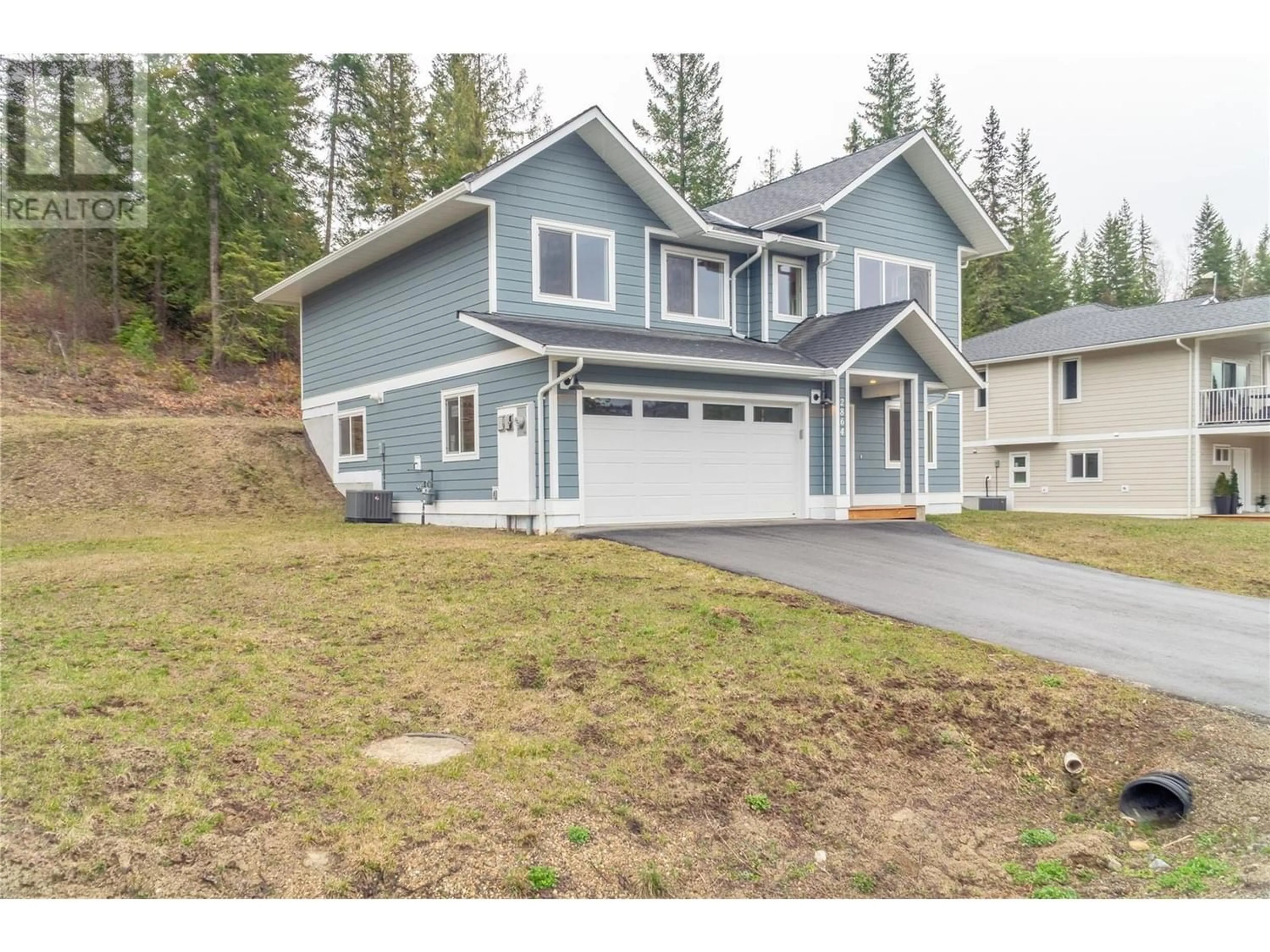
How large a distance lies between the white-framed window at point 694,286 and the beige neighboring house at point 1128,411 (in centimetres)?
897

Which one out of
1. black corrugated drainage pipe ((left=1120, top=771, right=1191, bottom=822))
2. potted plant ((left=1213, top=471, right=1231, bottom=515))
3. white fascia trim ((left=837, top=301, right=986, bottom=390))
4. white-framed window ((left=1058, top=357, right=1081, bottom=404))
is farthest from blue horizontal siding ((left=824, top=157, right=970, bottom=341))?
black corrugated drainage pipe ((left=1120, top=771, right=1191, bottom=822))

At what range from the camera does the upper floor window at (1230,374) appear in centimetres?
2317

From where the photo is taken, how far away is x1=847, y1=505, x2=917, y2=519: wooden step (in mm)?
15586

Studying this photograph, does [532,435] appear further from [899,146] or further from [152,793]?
[899,146]

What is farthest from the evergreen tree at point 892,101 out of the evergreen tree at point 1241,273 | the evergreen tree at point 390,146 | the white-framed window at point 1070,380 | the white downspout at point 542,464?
the white downspout at point 542,464

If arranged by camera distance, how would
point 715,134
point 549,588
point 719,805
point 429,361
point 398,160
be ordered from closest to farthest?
point 719,805 → point 549,588 → point 429,361 → point 398,160 → point 715,134

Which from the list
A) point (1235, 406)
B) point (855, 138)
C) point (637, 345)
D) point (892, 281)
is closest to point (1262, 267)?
point (855, 138)

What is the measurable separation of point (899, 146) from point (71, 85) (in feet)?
67.8

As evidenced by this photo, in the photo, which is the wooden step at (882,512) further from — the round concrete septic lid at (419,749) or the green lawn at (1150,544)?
the round concrete septic lid at (419,749)

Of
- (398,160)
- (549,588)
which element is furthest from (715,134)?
(549,588)

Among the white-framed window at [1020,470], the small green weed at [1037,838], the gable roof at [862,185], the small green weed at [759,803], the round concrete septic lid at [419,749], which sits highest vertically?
the gable roof at [862,185]

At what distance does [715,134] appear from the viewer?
113ft

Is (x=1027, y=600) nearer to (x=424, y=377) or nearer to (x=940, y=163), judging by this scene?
(x=424, y=377)

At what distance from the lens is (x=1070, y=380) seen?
25391mm
